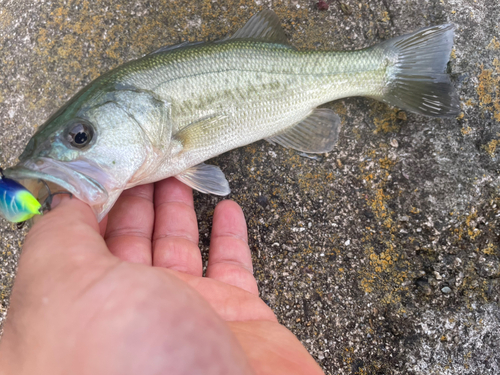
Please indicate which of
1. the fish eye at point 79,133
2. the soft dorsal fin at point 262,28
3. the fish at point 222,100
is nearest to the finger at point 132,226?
the fish at point 222,100

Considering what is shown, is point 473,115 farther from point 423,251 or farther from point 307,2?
point 307,2

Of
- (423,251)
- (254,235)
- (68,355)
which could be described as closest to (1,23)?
(254,235)

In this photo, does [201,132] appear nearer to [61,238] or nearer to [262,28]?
[262,28]

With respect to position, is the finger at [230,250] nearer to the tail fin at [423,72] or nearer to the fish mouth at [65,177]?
the fish mouth at [65,177]

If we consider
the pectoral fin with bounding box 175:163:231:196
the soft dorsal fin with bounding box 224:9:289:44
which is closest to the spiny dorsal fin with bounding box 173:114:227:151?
the pectoral fin with bounding box 175:163:231:196

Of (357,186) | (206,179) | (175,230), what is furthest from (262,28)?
(175,230)

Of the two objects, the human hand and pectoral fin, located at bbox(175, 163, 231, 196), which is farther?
pectoral fin, located at bbox(175, 163, 231, 196)

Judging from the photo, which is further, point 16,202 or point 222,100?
point 222,100

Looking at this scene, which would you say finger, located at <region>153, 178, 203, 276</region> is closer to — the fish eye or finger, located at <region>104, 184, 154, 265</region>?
finger, located at <region>104, 184, 154, 265</region>
